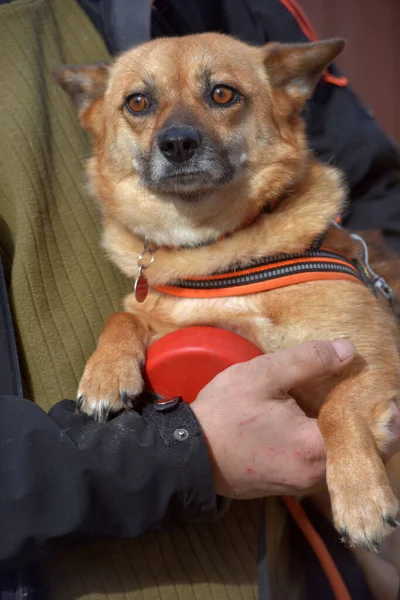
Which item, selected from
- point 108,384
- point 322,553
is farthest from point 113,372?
point 322,553

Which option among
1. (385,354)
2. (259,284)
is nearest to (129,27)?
(259,284)

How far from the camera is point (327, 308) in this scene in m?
1.30

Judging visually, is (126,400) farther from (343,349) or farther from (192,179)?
(192,179)

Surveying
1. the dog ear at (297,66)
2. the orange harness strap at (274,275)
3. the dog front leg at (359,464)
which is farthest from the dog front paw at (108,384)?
the dog ear at (297,66)

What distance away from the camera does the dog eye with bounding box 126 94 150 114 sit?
1.62 m

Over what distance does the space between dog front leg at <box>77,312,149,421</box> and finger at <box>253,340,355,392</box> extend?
28 centimetres

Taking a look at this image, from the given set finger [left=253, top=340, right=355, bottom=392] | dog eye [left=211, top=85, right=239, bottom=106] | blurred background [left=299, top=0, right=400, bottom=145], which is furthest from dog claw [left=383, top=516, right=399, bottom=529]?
blurred background [left=299, top=0, right=400, bottom=145]

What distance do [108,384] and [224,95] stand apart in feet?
2.92

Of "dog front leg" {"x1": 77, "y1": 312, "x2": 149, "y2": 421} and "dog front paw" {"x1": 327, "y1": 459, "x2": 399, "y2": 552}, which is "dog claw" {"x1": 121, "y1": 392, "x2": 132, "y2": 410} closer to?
"dog front leg" {"x1": 77, "y1": 312, "x2": 149, "y2": 421}

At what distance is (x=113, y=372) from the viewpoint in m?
1.23

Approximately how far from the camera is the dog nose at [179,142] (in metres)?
1.39

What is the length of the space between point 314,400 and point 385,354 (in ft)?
0.65

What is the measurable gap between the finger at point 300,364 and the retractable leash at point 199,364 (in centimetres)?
10

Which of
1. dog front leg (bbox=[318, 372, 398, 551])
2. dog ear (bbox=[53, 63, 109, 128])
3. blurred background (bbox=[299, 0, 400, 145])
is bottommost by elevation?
blurred background (bbox=[299, 0, 400, 145])
